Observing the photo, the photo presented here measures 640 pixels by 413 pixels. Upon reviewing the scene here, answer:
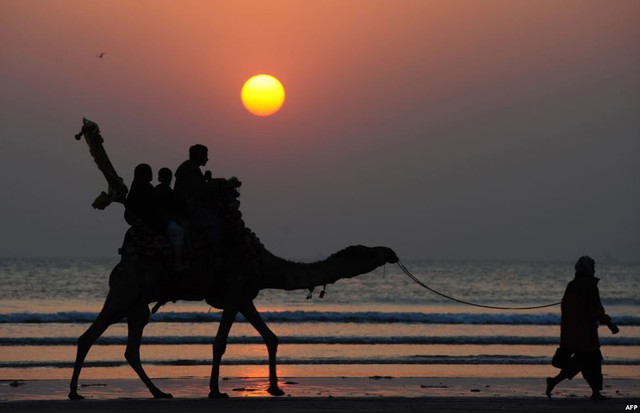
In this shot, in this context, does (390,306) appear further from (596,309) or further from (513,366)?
(596,309)

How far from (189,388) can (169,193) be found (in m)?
3.83

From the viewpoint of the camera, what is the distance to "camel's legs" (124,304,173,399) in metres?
15.8

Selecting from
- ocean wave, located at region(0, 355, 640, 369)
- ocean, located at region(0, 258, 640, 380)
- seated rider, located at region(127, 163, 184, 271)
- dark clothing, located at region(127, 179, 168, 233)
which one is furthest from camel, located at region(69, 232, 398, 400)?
ocean wave, located at region(0, 355, 640, 369)

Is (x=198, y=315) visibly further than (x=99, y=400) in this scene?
Yes

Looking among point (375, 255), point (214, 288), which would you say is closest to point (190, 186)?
point (214, 288)

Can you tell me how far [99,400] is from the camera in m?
15.1

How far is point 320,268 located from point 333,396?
180 centimetres

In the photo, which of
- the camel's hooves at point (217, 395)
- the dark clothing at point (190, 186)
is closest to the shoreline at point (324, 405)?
the camel's hooves at point (217, 395)

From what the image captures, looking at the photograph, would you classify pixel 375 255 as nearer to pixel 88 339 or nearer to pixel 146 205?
pixel 146 205

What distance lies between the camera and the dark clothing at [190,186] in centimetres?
1605

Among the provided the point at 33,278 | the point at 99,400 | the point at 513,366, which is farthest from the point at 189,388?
the point at 33,278

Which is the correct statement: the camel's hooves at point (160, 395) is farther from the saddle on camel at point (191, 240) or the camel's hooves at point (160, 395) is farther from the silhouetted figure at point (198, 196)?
the silhouetted figure at point (198, 196)

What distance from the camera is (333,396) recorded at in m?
16.6

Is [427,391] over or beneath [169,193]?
beneath
